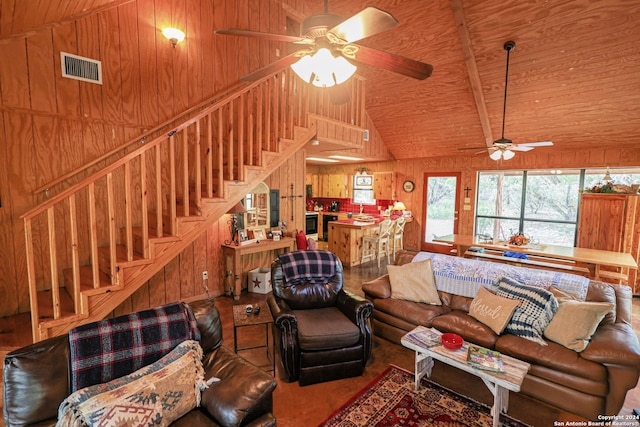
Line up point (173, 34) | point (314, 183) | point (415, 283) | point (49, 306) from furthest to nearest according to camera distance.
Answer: point (314, 183) < point (173, 34) < point (415, 283) < point (49, 306)

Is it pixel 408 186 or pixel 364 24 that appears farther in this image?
pixel 408 186

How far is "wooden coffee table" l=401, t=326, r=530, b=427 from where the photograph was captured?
75.6 inches

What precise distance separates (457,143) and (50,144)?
6.64 meters

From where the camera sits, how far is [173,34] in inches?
140

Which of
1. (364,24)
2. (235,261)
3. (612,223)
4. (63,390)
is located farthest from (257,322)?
(612,223)

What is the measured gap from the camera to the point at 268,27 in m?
4.59

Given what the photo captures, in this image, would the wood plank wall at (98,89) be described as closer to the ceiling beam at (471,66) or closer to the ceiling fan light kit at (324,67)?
the ceiling fan light kit at (324,67)

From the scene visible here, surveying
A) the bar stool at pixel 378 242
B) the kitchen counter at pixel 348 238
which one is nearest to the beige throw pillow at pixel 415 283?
the kitchen counter at pixel 348 238

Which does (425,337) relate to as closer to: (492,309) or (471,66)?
(492,309)

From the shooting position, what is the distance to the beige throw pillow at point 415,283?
3.14 metres

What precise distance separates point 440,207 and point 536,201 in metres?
1.93

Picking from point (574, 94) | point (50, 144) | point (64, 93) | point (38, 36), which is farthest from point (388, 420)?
point (574, 94)

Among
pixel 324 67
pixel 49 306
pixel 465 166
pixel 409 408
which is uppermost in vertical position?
pixel 324 67

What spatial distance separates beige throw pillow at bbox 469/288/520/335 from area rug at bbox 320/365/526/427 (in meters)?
0.67
